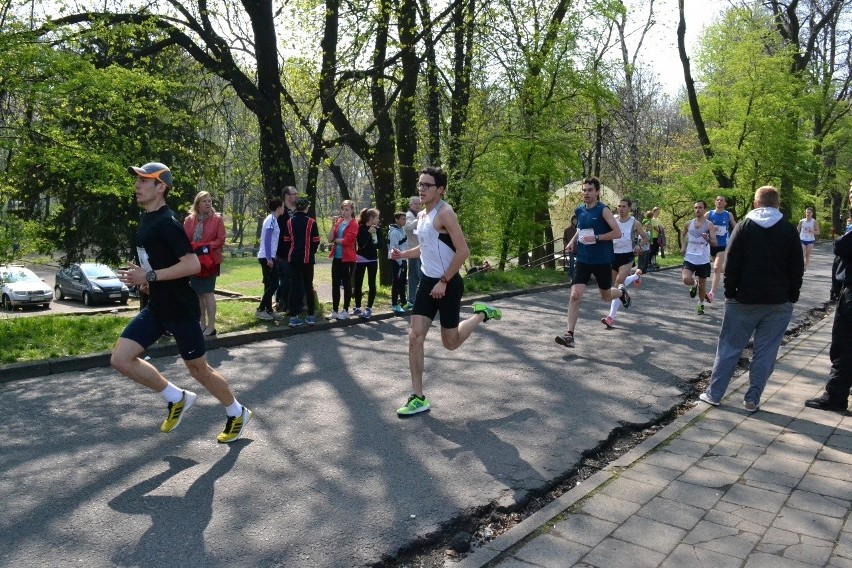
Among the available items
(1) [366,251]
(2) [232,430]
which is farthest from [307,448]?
(1) [366,251]

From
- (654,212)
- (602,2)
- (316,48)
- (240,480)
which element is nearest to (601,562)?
(240,480)

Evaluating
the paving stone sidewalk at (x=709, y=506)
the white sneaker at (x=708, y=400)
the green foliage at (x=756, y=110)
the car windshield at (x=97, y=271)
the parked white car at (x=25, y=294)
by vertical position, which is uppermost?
the green foliage at (x=756, y=110)

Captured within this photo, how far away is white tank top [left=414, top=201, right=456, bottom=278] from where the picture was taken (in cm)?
605

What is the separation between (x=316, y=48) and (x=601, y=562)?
42.9 feet

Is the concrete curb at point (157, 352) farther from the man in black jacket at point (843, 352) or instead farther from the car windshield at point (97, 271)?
the car windshield at point (97, 271)

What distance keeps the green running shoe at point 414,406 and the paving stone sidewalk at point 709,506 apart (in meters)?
1.76

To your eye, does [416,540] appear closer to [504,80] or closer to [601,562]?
[601,562]

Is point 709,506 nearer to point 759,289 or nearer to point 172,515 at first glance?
point 759,289

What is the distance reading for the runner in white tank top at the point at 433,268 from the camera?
19.5 ft

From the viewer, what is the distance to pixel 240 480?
4.57m

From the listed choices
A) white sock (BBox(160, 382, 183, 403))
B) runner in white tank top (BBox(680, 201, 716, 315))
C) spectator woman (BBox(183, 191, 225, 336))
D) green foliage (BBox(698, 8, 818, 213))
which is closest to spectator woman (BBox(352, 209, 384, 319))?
spectator woman (BBox(183, 191, 225, 336))

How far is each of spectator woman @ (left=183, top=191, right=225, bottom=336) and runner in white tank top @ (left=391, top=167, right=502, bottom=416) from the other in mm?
3916

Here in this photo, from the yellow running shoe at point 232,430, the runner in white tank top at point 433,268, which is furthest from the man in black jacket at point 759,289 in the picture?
the yellow running shoe at point 232,430

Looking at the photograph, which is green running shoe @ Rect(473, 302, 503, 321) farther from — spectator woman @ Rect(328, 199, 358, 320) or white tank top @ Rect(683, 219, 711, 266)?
white tank top @ Rect(683, 219, 711, 266)
